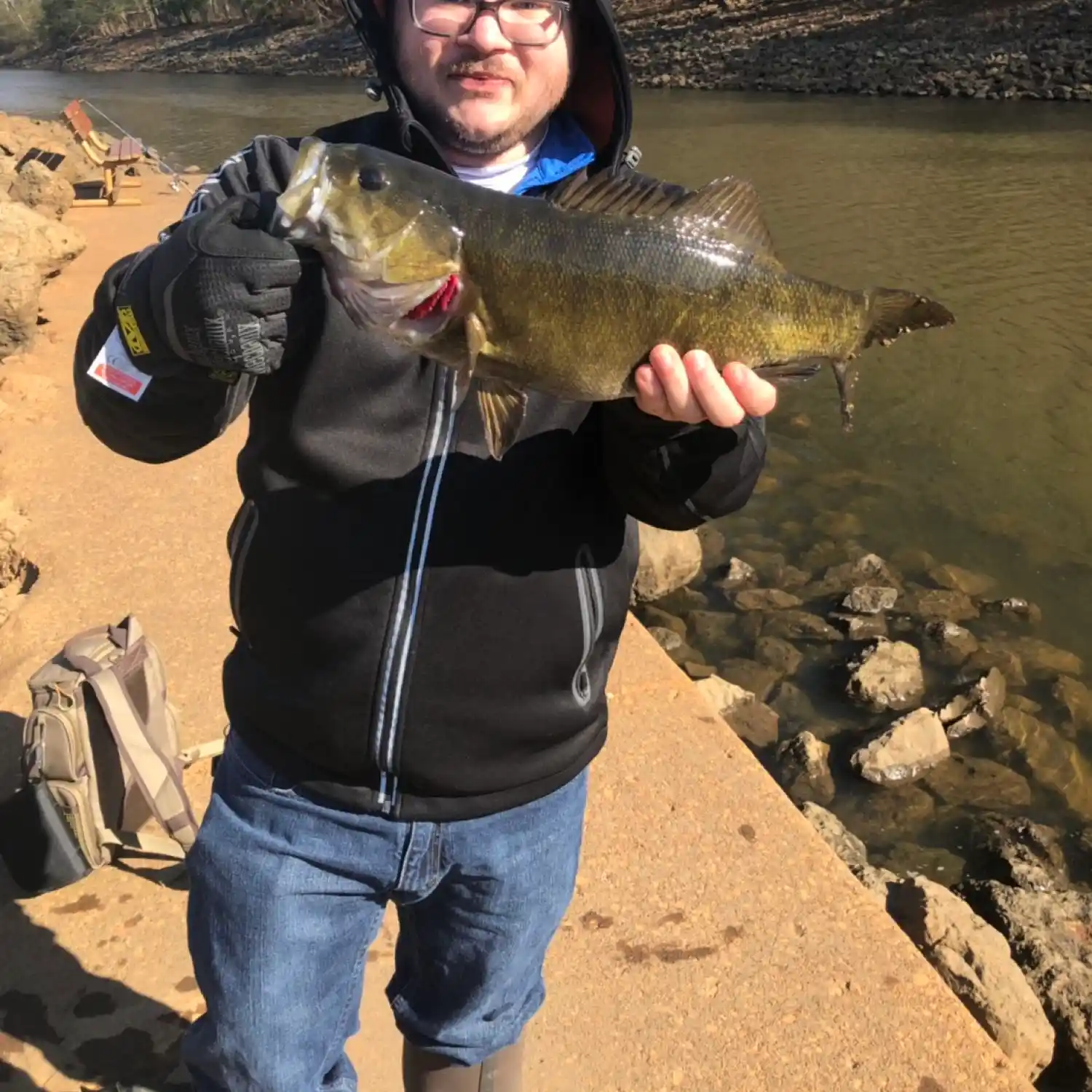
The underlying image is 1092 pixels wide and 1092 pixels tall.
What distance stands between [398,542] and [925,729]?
13.9ft

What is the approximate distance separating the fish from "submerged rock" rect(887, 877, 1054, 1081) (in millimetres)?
2295

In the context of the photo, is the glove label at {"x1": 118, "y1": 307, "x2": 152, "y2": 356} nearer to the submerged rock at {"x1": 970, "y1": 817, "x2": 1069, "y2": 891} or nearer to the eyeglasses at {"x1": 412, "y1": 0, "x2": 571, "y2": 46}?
the eyeglasses at {"x1": 412, "y1": 0, "x2": 571, "y2": 46}

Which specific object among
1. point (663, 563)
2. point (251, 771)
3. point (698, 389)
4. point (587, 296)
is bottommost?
point (663, 563)

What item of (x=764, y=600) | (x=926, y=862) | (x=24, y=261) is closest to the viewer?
(x=926, y=862)

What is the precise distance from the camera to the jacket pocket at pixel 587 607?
6.28ft

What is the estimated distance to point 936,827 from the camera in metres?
4.96

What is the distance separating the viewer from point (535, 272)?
72.5 inches

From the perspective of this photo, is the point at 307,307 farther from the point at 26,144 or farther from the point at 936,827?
the point at 26,144

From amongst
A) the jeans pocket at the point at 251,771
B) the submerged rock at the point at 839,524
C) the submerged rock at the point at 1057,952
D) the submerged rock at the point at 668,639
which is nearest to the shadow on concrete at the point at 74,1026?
the jeans pocket at the point at 251,771

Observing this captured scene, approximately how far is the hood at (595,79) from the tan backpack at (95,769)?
1949 millimetres

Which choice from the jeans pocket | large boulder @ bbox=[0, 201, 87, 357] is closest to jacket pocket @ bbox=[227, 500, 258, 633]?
the jeans pocket

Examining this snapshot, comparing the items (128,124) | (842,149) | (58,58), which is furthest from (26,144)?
(58,58)

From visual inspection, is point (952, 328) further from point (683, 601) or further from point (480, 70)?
point (480, 70)

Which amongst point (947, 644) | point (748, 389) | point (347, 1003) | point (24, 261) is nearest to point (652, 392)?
point (748, 389)
